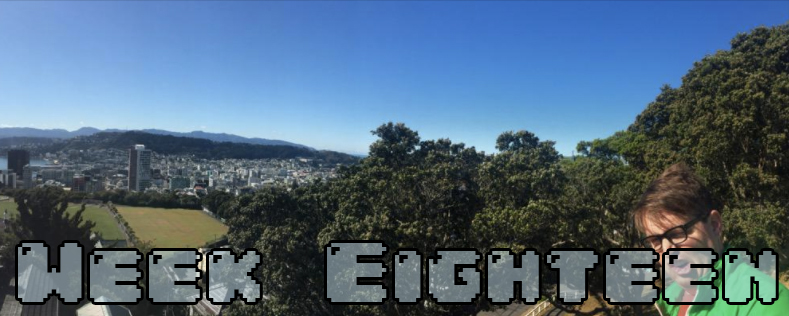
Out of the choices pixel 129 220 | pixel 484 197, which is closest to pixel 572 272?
pixel 484 197

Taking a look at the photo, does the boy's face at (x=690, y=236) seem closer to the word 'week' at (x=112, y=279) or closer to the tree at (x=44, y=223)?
the word 'week' at (x=112, y=279)

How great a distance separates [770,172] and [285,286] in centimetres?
1346

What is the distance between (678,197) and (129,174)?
242ft

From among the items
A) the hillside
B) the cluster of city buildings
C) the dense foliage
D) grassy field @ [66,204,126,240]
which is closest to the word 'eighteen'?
the dense foliage

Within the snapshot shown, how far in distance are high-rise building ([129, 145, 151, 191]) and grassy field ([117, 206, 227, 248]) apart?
13.6m

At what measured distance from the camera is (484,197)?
1145cm

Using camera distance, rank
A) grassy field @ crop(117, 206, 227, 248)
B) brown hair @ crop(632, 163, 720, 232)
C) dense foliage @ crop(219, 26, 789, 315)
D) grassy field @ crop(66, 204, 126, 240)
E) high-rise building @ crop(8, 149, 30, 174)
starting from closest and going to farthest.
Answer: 1. brown hair @ crop(632, 163, 720, 232)
2. dense foliage @ crop(219, 26, 789, 315)
3. grassy field @ crop(66, 204, 126, 240)
4. grassy field @ crop(117, 206, 227, 248)
5. high-rise building @ crop(8, 149, 30, 174)

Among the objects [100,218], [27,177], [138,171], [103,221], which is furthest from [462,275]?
[138,171]

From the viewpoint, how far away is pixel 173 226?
1545 inches

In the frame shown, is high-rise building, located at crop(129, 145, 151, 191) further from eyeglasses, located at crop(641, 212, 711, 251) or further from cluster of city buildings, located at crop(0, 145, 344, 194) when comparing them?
eyeglasses, located at crop(641, 212, 711, 251)

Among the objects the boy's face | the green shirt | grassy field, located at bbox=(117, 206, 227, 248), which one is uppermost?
the boy's face

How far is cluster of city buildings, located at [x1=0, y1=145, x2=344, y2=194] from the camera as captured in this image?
47094 mm

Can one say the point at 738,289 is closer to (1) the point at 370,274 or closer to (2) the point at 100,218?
(1) the point at 370,274

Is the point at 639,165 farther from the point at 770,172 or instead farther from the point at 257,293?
the point at 257,293
